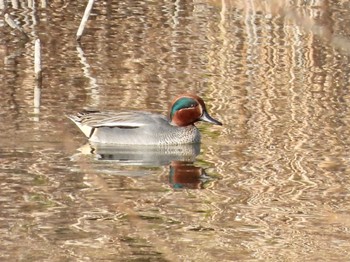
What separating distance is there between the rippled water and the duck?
148mm

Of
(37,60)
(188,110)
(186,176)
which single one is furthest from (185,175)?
(37,60)

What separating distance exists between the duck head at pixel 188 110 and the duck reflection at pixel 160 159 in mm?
333

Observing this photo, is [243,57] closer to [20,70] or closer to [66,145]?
[20,70]

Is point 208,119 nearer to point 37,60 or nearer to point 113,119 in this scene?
point 113,119

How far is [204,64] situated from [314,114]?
7.80 ft

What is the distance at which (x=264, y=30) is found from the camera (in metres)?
14.9

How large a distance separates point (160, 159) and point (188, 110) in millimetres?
909

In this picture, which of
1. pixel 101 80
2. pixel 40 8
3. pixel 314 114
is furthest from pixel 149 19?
pixel 314 114

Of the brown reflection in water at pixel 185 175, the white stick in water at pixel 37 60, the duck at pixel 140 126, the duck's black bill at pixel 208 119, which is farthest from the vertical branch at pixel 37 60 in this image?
the brown reflection in water at pixel 185 175

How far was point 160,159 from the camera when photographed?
9.66 metres

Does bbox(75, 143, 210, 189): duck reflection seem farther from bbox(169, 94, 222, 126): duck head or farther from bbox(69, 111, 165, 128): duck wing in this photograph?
bbox(169, 94, 222, 126): duck head

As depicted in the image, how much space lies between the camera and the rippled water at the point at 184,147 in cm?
703

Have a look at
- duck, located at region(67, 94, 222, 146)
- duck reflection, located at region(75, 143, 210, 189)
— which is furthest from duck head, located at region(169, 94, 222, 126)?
duck reflection, located at region(75, 143, 210, 189)

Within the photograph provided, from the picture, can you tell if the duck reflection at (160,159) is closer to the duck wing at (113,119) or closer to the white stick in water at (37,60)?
the duck wing at (113,119)
